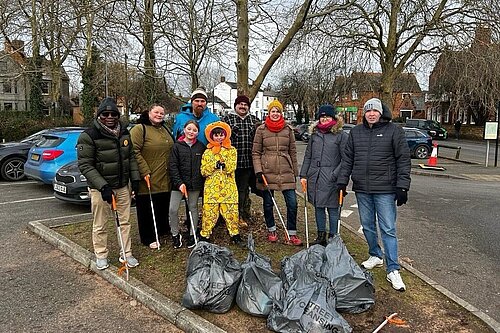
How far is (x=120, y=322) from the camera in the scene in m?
3.85

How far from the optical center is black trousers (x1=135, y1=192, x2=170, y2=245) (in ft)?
18.0

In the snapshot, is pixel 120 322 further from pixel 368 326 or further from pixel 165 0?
pixel 165 0

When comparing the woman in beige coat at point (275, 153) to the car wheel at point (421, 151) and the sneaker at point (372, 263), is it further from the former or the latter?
the car wheel at point (421, 151)

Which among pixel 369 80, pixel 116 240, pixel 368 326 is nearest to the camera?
pixel 368 326

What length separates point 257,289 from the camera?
12.6ft

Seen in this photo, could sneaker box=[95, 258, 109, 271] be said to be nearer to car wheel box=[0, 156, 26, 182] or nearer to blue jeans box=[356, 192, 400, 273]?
blue jeans box=[356, 192, 400, 273]

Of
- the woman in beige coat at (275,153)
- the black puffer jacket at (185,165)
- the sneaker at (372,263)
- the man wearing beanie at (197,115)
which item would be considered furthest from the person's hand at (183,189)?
the sneaker at (372,263)

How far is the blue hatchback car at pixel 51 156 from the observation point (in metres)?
9.54

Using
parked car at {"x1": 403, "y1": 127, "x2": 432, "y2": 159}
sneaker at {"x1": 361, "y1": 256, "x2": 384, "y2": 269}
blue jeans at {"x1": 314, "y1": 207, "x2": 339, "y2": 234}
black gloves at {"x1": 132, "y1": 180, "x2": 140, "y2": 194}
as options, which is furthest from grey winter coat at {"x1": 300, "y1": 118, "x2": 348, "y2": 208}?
parked car at {"x1": 403, "y1": 127, "x2": 432, "y2": 159}

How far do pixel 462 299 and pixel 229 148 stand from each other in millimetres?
3055

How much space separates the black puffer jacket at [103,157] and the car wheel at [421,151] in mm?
18904

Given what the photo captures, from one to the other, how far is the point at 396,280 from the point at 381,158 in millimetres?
1296


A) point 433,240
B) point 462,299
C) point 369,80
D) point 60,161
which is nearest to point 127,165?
point 462,299

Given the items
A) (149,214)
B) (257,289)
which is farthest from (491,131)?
(257,289)
